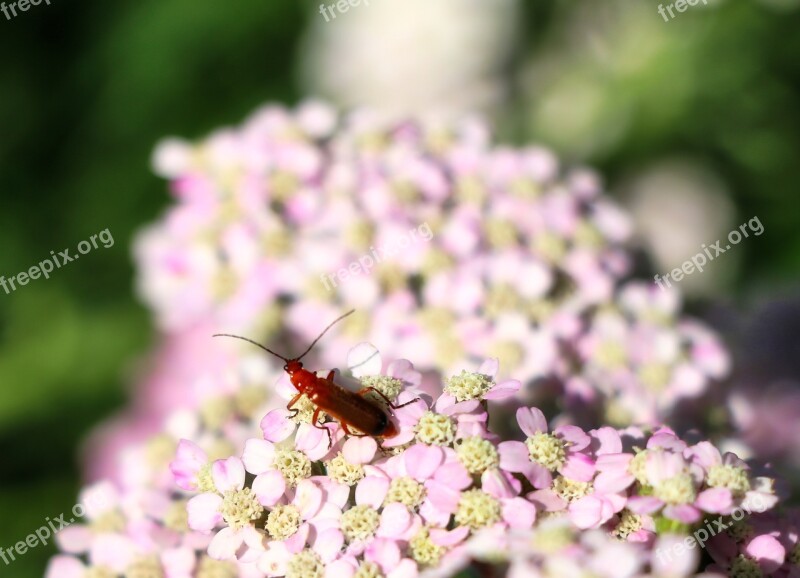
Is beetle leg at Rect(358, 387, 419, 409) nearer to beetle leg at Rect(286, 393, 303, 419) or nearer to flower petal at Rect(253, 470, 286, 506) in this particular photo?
beetle leg at Rect(286, 393, 303, 419)

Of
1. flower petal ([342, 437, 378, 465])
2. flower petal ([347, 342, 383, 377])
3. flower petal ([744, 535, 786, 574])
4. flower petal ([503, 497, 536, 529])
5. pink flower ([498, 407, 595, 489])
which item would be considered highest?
flower petal ([347, 342, 383, 377])

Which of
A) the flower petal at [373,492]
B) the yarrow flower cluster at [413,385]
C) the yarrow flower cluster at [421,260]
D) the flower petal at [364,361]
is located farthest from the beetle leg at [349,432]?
the yarrow flower cluster at [421,260]

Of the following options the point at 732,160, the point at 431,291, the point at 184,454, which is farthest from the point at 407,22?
the point at 184,454

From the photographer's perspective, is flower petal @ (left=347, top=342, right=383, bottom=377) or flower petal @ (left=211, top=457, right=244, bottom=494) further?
flower petal @ (left=347, top=342, right=383, bottom=377)

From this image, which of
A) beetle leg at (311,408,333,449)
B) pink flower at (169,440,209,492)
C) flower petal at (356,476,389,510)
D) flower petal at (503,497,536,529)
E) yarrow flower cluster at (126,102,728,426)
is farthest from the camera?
yarrow flower cluster at (126,102,728,426)

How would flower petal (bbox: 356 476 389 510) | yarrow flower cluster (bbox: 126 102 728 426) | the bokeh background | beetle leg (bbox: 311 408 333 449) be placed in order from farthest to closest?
the bokeh background < yarrow flower cluster (bbox: 126 102 728 426) < beetle leg (bbox: 311 408 333 449) < flower petal (bbox: 356 476 389 510)

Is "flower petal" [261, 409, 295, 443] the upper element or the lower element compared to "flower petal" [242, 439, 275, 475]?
upper

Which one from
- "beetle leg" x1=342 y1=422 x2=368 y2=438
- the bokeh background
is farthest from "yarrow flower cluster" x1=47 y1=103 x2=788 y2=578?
the bokeh background
